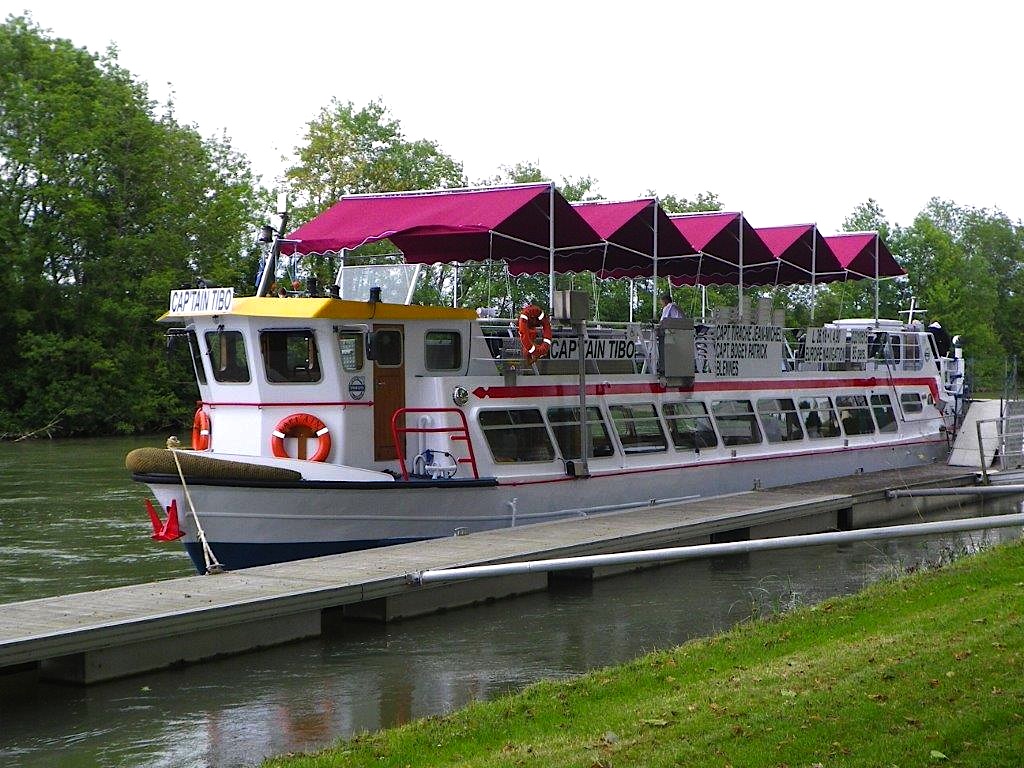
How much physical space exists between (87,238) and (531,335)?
3600 centimetres

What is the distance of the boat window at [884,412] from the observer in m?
27.9

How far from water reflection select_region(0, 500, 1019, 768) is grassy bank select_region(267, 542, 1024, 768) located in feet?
5.26

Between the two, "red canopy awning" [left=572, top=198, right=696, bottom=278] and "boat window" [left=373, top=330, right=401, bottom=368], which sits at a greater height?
"red canopy awning" [left=572, top=198, right=696, bottom=278]

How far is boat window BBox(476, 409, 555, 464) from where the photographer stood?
740 inches

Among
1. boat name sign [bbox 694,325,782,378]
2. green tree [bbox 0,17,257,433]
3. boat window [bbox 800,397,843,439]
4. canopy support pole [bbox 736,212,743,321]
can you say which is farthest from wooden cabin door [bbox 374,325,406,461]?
green tree [bbox 0,17,257,433]

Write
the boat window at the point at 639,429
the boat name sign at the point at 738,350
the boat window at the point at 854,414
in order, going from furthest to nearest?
the boat window at the point at 854,414 → the boat name sign at the point at 738,350 → the boat window at the point at 639,429

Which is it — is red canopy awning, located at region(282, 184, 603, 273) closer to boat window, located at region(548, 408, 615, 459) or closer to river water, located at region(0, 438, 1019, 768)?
boat window, located at region(548, 408, 615, 459)

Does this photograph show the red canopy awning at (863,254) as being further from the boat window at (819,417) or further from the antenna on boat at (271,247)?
the antenna on boat at (271,247)

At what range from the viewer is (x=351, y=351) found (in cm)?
1767

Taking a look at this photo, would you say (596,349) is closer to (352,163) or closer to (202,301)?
(202,301)

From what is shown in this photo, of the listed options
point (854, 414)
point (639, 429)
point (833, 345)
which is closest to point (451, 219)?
point (639, 429)

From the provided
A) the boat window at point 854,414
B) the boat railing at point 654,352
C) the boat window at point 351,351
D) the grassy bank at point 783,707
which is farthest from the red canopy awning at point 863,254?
the grassy bank at point 783,707

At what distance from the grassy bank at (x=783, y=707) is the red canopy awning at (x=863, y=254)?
2022cm

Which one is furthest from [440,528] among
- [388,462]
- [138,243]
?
[138,243]
